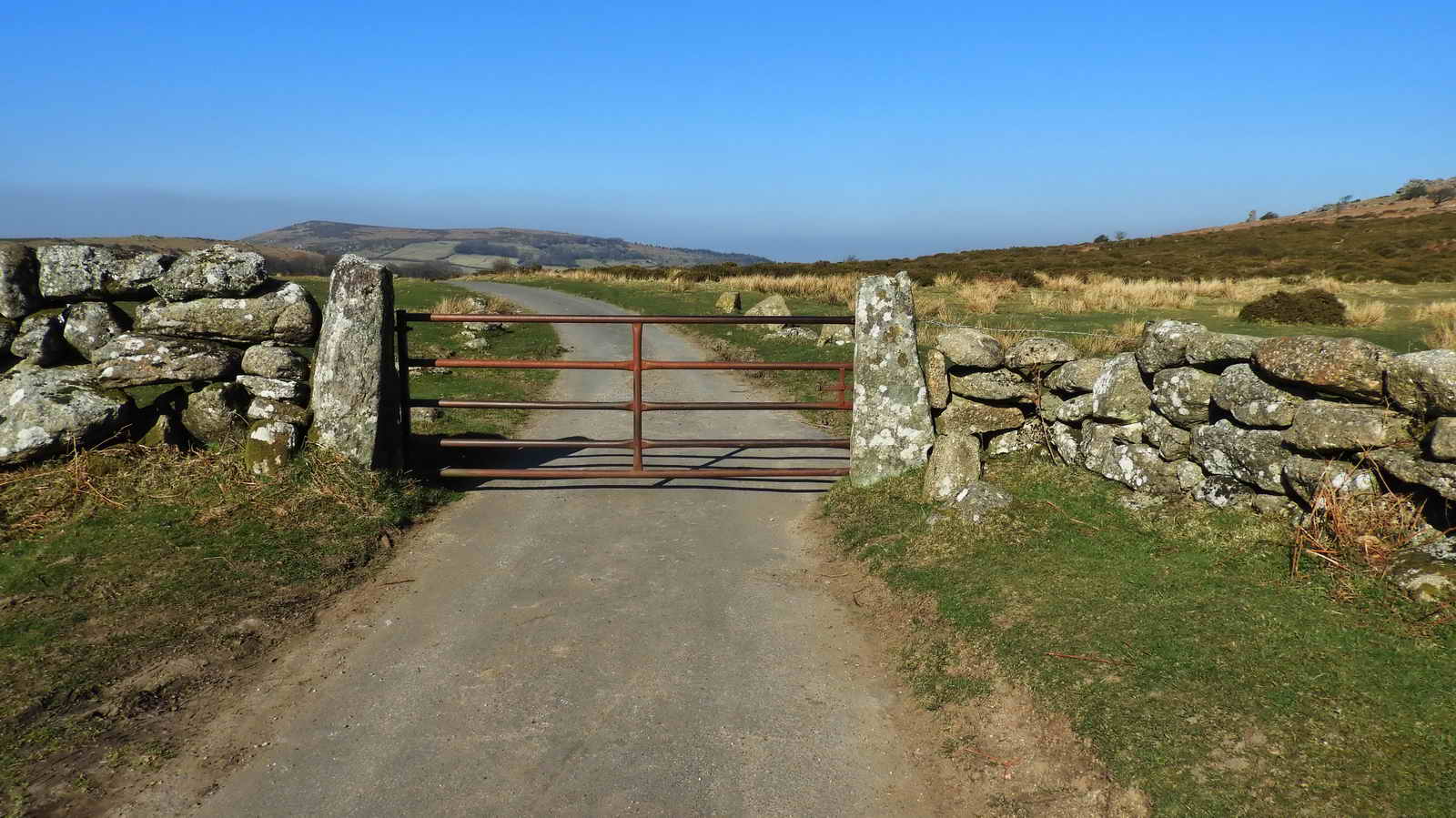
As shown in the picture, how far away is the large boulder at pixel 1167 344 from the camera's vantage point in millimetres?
6707

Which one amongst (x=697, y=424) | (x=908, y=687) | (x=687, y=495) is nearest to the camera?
(x=908, y=687)

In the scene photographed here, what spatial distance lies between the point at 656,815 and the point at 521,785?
2.19ft

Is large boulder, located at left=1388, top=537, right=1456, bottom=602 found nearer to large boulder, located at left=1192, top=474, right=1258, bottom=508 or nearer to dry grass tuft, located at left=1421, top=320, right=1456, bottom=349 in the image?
large boulder, located at left=1192, top=474, right=1258, bottom=508

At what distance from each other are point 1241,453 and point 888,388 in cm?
299

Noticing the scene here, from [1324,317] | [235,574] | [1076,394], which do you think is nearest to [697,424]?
[1076,394]

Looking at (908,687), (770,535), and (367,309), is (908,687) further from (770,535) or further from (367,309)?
(367,309)

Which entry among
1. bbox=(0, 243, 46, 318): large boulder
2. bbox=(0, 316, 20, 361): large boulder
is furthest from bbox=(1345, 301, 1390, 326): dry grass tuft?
bbox=(0, 316, 20, 361): large boulder

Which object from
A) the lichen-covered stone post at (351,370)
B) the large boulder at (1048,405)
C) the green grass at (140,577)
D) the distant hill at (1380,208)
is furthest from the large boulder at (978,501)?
the distant hill at (1380,208)

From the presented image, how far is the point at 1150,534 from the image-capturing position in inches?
242

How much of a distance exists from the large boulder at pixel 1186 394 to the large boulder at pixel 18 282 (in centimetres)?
1005

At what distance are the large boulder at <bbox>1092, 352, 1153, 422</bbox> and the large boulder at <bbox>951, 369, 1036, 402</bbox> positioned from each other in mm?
775

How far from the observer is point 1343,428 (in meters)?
5.36

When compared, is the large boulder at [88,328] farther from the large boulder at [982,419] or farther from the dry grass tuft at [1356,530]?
the dry grass tuft at [1356,530]

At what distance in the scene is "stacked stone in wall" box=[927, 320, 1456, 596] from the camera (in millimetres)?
5199
